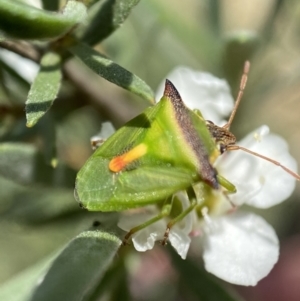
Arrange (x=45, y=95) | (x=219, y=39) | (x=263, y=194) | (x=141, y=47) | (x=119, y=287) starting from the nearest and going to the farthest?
(x=45, y=95)
(x=263, y=194)
(x=119, y=287)
(x=219, y=39)
(x=141, y=47)

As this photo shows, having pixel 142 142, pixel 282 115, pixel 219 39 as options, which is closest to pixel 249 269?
pixel 142 142

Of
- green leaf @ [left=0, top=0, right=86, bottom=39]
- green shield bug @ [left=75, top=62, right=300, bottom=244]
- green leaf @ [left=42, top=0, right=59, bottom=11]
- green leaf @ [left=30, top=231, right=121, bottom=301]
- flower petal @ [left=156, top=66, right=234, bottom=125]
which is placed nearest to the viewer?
green leaf @ [left=0, top=0, right=86, bottom=39]

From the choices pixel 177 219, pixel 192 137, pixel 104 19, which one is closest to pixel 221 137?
pixel 192 137

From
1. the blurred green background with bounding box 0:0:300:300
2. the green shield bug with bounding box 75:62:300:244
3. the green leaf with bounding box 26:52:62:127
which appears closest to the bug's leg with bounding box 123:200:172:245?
the green shield bug with bounding box 75:62:300:244

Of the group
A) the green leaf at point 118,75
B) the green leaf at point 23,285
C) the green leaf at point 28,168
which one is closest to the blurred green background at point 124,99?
the green leaf at point 28,168

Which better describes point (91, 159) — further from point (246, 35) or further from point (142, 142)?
point (246, 35)

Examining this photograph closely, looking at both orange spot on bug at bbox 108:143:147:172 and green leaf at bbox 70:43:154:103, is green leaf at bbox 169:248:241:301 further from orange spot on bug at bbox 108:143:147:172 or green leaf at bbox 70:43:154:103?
green leaf at bbox 70:43:154:103
